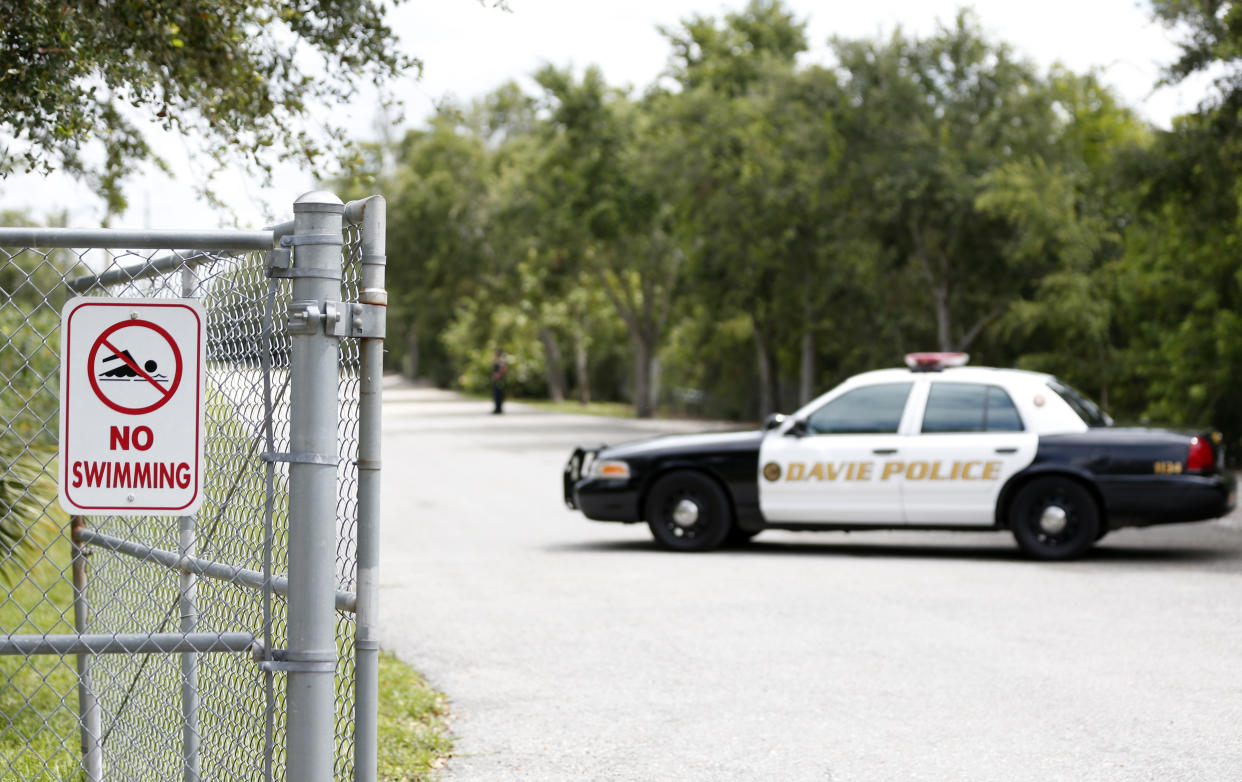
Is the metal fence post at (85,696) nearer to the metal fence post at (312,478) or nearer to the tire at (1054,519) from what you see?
A: the metal fence post at (312,478)

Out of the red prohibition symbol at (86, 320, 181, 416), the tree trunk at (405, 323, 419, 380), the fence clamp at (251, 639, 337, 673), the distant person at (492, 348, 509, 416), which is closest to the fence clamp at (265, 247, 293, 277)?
the red prohibition symbol at (86, 320, 181, 416)

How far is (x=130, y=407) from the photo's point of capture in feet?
10.5

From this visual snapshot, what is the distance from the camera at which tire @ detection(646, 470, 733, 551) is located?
12500mm

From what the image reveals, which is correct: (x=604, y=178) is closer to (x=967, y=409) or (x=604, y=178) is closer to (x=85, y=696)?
(x=967, y=409)

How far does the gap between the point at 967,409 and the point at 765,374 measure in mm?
21981

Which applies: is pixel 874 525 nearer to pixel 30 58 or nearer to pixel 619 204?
pixel 30 58

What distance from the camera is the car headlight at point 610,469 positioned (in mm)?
12656

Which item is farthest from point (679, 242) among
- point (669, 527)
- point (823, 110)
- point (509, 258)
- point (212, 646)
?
point (212, 646)

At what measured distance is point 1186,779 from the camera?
5324 mm

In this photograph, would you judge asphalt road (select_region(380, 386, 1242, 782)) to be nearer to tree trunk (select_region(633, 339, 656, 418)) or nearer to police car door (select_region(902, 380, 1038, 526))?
police car door (select_region(902, 380, 1038, 526))

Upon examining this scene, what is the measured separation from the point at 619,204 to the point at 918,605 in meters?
27.3

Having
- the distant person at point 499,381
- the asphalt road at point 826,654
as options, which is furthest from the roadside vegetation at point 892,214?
the asphalt road at point 826,654

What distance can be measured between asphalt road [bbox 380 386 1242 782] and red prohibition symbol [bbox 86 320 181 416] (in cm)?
276

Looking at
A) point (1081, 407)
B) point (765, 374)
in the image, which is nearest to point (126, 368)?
point (1081, 407)
